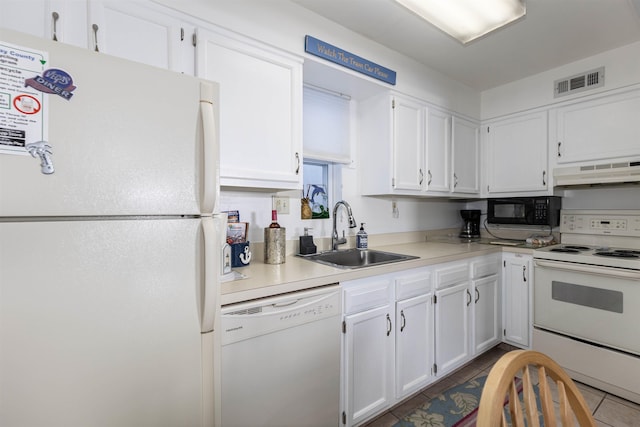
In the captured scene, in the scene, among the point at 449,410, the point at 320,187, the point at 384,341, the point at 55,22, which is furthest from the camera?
the point at 320,187

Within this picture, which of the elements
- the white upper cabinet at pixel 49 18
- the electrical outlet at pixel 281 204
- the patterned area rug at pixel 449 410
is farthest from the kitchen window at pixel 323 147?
the patterned area rug at pixel 449 410

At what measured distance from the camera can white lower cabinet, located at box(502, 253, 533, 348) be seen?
235 centimetres

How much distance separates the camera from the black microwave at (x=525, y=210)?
2.52m

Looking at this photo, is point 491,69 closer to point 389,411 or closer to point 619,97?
point 619,97

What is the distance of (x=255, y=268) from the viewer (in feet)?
5.22

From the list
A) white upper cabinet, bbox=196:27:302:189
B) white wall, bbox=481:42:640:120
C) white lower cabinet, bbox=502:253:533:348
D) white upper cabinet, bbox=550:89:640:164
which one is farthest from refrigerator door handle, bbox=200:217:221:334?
white wall, bbox=481:42:640:120

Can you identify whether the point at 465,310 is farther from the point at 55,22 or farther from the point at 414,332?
the point at 55,22

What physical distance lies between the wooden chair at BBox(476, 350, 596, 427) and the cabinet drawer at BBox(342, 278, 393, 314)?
0.87 meters

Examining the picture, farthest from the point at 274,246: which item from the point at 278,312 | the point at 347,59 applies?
the point at 347,59

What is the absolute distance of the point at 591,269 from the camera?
1.98 m

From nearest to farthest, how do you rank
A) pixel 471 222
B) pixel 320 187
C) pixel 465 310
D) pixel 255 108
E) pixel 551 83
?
pixel 255 108 → pixel 465 310 → pixel 320 187 → pixel 551 83 → pixel 471 222

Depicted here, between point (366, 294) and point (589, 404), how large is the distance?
1657mm

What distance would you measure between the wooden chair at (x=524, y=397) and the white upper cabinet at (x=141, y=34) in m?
1.57

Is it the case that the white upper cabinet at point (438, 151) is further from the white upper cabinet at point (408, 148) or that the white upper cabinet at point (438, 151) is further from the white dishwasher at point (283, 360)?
the white dishwasher at point (283, 360)
